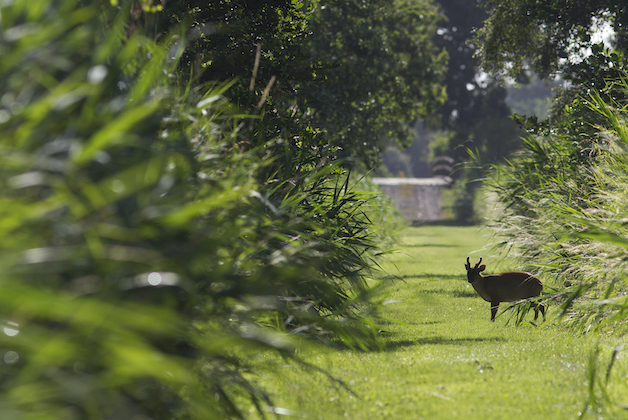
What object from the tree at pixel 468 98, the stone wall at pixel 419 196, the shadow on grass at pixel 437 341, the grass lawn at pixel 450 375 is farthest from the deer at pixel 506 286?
the tree at pixel 468 98

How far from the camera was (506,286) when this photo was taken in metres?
7.92

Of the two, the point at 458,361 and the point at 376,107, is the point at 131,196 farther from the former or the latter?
the point at 376,107

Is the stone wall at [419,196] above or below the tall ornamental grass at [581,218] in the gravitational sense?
below

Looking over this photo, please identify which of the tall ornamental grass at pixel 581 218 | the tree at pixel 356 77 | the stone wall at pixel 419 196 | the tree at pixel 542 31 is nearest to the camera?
the tall ornamental grass at pixel 581 218

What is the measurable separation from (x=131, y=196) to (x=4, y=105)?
0.70 metres

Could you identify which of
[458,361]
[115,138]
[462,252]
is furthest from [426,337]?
[462,252]

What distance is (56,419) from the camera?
6.80 ft

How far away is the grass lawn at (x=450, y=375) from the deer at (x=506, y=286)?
1.15 feet

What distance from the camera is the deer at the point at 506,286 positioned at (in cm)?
777

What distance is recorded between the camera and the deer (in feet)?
25.5

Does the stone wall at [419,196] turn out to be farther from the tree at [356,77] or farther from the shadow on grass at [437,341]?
the shadow on grass at [437,341]

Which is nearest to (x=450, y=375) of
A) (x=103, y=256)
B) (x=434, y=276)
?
(x=103, y=256)

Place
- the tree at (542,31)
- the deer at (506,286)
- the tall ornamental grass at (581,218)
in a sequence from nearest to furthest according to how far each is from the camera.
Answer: the tall ornamental grass at (581,218)
the deer at (506,286)
the tree at (542,31)

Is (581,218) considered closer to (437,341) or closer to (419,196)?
(437,341)
